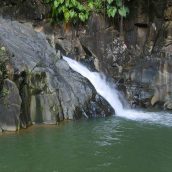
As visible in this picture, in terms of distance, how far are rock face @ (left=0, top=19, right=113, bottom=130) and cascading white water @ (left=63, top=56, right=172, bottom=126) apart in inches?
25.1

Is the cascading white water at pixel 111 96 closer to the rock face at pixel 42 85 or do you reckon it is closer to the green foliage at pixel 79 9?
the rock face at pixel 42 85

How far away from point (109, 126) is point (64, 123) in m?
1.23

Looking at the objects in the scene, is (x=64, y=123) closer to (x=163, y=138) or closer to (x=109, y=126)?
(x=109, y=126)

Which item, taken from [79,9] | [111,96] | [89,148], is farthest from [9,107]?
[79,9]

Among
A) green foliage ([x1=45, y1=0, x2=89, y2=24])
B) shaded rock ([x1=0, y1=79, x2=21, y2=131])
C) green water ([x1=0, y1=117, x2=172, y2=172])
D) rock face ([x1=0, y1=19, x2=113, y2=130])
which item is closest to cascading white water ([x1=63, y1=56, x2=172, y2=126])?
rock face ([x1=0, y1=19, x2=113, y2=130])

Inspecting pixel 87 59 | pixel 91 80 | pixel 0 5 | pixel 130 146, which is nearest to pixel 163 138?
pixel 130 146

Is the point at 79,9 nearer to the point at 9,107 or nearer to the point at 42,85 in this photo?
the point at 42,85

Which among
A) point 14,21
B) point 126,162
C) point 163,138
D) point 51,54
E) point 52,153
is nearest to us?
point 126,162

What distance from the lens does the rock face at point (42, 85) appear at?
1214 centimetres

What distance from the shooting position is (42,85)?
12617mm

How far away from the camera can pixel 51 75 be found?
13.1 metres

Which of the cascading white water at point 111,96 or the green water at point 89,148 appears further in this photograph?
the cascading white water at point 111,96

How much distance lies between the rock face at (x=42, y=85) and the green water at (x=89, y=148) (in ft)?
1.71

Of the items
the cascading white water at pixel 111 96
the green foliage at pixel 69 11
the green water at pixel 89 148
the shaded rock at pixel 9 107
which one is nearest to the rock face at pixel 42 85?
the shaded rock at pixel 9 107
